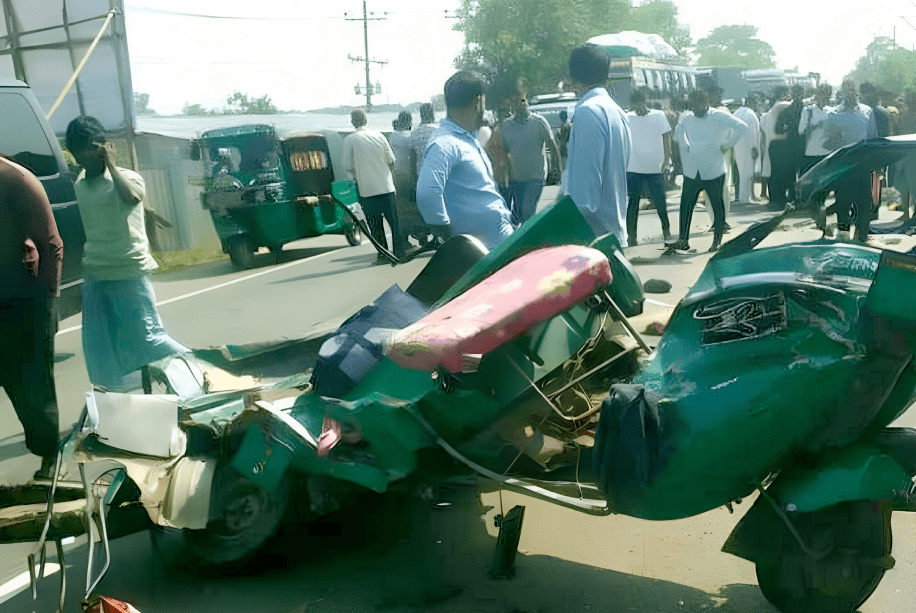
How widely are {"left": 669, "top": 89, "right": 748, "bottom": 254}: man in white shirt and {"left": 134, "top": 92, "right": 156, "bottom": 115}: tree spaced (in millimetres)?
7070

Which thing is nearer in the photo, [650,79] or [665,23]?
[650,79]

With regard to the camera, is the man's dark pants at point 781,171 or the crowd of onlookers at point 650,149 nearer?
the crowd of onlookers at point 650,149

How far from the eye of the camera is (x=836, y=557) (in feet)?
9.36

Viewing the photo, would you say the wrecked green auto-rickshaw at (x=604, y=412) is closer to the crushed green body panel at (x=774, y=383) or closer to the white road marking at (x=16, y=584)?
the crushed green body panel at (x=774, y=383)

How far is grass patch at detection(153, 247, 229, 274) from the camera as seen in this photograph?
1479 cm

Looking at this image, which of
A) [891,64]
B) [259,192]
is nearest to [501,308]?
[259,192]

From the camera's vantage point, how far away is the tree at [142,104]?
39.8ft

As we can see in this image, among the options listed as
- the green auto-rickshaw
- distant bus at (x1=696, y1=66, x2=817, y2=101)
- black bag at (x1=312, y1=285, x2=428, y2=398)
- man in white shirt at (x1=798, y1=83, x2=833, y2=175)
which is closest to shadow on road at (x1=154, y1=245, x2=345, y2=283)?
the green auto-rickshaw

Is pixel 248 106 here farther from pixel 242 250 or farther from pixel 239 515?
pixel 239 515

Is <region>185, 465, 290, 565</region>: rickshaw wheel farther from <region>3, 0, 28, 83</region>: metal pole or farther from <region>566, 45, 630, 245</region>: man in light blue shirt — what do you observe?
<region>3, 0, 28, 83</region>: metal pole

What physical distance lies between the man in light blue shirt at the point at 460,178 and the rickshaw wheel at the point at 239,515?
1.93 meters

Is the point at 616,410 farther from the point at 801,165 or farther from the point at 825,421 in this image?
the point at 801,165

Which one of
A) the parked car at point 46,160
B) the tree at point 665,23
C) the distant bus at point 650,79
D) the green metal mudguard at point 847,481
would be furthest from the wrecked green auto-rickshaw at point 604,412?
the tree at point 665,23

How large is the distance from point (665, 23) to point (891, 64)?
2274 cm
